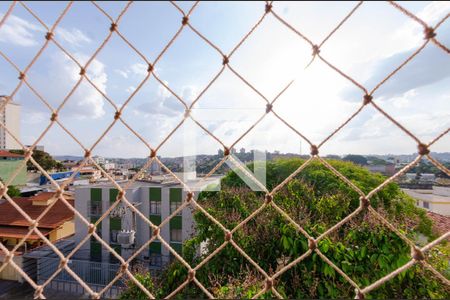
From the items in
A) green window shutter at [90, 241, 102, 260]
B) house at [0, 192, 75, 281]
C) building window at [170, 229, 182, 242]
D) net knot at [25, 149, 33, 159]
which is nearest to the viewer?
net knot at [25, 149, 33, 159]

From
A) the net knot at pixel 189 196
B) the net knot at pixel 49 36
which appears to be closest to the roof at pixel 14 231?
the net knot at pixel 49 36

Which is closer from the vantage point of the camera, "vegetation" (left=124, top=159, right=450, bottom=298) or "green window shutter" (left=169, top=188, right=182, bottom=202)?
"vegetation" (left=124, top=159, right=450, bottom=298)

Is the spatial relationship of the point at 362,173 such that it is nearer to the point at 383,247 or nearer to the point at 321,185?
the point at 321,185

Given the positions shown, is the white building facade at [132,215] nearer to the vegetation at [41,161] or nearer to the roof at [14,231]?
the roof at [14,231]

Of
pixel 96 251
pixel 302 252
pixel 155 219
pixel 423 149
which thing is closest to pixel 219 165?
pixel 423 149

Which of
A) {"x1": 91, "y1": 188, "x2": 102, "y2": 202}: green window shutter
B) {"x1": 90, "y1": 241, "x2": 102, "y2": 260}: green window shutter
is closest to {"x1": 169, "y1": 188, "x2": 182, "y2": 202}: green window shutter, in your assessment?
{"x1": 91, "y1": 188, "x2": 102, "y2": 202}: green window shutter

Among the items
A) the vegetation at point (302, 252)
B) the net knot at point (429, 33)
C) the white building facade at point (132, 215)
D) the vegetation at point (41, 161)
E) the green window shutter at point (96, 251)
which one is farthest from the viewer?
the green window shutter at point (96, 251)

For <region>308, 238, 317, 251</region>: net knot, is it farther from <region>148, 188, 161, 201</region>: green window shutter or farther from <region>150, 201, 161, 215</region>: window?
<region>150, 201, 161, 215</region>: window
